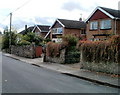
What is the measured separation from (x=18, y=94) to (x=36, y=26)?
155ft

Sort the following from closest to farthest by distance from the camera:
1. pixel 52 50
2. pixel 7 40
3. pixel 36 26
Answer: pixel 52 50 → pixel 7 40 → pixel 36 26

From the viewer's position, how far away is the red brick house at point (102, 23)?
2909 centimetres

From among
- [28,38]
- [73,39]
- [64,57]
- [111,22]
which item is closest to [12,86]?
[64,57]

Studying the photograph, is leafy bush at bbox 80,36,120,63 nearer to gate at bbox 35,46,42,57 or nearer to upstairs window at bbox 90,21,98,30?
gate at bbox 35,46,42,57

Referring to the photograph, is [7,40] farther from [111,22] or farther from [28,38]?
[111,22]

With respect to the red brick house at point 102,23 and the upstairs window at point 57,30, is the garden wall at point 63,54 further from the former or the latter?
the upstairs window at point 57,30

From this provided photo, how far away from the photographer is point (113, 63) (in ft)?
39.7

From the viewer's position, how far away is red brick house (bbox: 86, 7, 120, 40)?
29.1 meters

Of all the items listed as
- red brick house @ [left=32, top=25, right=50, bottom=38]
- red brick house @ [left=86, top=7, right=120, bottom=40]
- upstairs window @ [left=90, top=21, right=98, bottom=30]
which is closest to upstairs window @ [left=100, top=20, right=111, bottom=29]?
red brick house @ [left=86, top=7, right=120, bottom=40]

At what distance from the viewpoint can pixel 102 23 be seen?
3106 cm

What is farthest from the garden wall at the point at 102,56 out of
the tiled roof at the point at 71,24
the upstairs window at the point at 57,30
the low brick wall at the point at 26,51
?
the upstairs window at the point at 57,30

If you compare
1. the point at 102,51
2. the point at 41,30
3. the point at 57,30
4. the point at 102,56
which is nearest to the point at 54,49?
the point at 102,56

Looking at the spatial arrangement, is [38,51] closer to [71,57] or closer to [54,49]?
[54,49]

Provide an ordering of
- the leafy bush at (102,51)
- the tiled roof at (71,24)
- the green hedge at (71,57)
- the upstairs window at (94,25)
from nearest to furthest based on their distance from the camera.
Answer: the leafy bush at (102,51)
the green hedge at (71,57)
the upstairs window at (94,25)
the tiled roof at (71,24)
